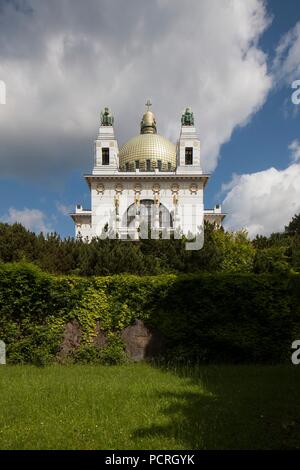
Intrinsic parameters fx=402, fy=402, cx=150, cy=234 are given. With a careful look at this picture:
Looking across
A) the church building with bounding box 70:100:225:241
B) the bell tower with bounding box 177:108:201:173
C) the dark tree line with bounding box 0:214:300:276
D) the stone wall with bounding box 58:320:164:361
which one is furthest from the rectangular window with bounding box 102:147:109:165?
the stone wall with bounding box 58:320:164:361

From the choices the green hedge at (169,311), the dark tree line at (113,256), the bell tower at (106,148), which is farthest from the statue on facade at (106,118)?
the green hedge at (169,311)

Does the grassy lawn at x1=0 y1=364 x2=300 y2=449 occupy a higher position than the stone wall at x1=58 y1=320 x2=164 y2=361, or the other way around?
the stone wall at x1=58 y1=320 x2=164 y2=361

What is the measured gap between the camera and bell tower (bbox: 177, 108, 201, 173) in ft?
192

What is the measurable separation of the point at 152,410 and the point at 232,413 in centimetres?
130

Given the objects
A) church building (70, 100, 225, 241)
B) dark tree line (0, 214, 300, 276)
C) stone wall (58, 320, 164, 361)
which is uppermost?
church building (70, 100, 225, 241)

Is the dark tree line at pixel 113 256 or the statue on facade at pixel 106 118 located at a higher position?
the statue on facade at pixel 106 118

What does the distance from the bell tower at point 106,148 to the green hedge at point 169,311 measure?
46689 mm

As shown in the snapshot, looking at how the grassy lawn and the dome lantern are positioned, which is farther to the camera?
the dome lantern

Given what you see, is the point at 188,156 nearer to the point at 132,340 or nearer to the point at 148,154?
the point at 148,154

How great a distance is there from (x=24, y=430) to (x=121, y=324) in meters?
6.34

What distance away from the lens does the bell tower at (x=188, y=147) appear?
192 feet

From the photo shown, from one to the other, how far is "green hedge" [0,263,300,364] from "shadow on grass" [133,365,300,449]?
6.96 ft

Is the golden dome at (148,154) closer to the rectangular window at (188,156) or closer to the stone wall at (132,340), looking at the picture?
the rectangular window at (188,156)

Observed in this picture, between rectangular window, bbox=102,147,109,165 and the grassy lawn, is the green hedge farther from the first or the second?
rectangular window, bbox=102,147,109,165
